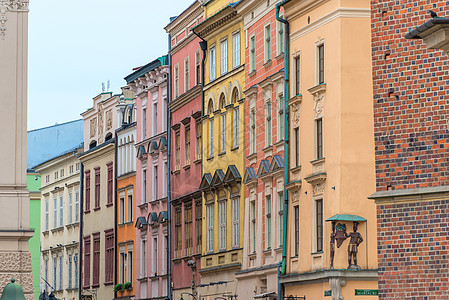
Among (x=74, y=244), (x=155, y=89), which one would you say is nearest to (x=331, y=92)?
(x=155, y=89)

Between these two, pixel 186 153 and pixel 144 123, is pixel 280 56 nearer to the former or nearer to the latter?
pixel 186 153

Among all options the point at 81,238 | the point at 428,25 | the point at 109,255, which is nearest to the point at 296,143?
the point at 428,25

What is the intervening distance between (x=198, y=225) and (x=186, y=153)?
3.96m

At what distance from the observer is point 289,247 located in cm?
4181

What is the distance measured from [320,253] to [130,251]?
2630cm

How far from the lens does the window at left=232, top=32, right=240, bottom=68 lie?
4994cm

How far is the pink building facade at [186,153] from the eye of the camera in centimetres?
5456

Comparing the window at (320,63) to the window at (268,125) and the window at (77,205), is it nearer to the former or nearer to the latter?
the window at (268,125)

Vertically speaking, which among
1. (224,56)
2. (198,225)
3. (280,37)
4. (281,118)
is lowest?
(198,225)

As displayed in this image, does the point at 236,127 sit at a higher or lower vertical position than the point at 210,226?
higher

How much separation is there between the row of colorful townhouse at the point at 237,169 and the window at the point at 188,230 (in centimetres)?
11

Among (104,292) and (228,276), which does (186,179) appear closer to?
(228,276)

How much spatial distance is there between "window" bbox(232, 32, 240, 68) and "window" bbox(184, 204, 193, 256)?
813cm

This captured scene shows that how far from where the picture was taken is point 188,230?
5581cm
